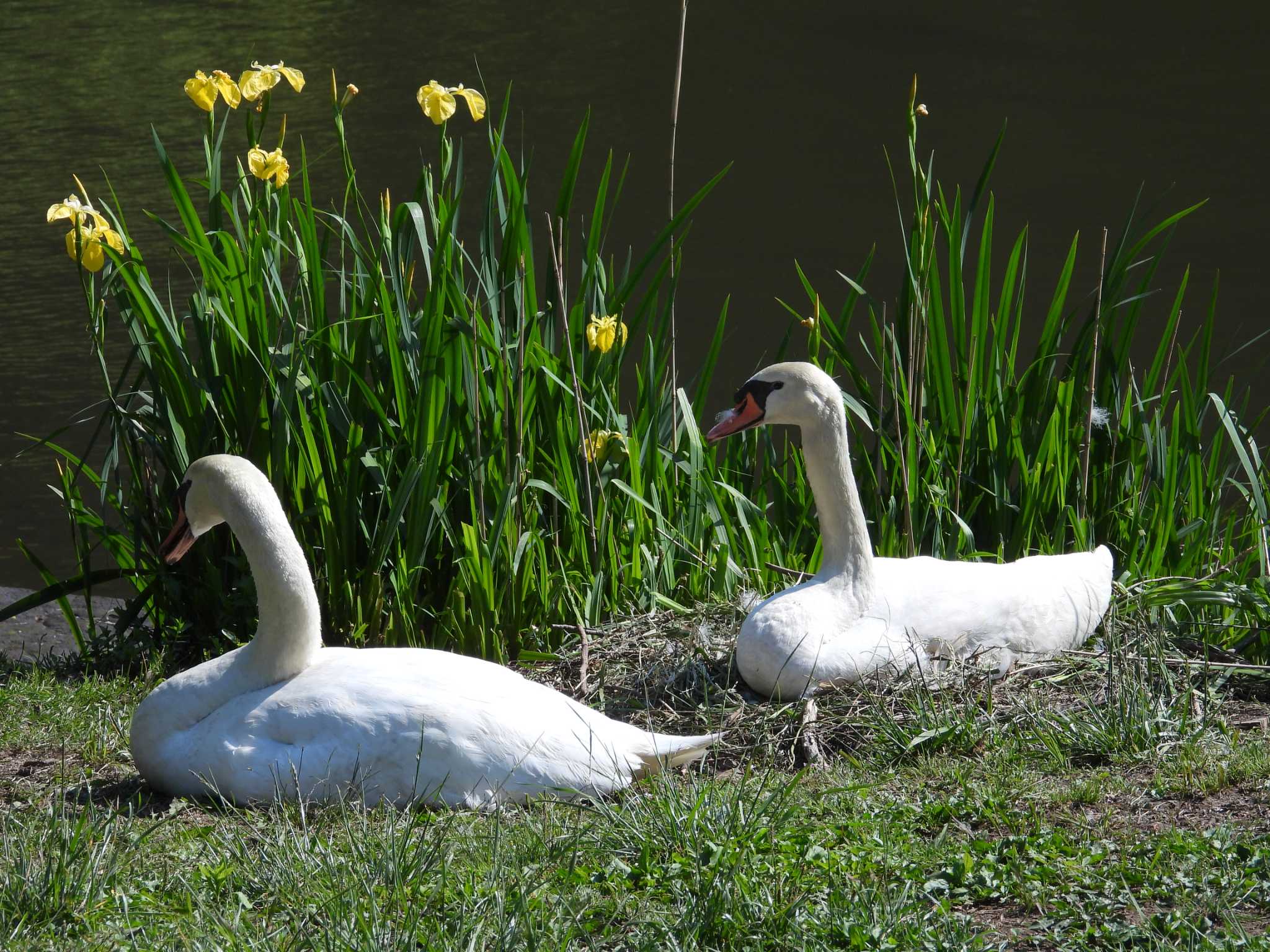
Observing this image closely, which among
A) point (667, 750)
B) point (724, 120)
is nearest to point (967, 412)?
point (667, 750)

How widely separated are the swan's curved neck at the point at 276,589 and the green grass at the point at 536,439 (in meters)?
0.74

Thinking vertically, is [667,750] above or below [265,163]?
below

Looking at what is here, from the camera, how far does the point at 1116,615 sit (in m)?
4.68

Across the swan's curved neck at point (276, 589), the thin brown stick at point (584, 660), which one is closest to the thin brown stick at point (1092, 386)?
the thin brown stick at point (584, 660)

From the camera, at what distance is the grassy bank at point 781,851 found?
277 cm

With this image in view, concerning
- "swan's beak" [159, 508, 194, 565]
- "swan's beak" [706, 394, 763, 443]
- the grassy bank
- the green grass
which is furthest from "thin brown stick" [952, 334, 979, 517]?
"swan's beak" [159, 508, 194, 565]

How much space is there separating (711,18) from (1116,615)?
56.6ft

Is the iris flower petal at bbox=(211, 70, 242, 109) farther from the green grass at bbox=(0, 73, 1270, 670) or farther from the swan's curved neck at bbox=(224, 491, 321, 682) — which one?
the swan's curved neck at bbox=(224, 491, 321, 682)

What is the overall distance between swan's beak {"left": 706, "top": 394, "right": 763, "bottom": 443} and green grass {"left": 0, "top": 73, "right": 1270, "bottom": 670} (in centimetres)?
48

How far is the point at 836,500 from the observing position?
447 centimetres

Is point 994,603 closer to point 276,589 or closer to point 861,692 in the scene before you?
point 861,692

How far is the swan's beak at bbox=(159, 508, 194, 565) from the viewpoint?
4.09 meters

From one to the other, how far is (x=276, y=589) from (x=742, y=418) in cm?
146

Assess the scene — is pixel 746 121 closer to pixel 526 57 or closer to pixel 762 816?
pixel 526 57
